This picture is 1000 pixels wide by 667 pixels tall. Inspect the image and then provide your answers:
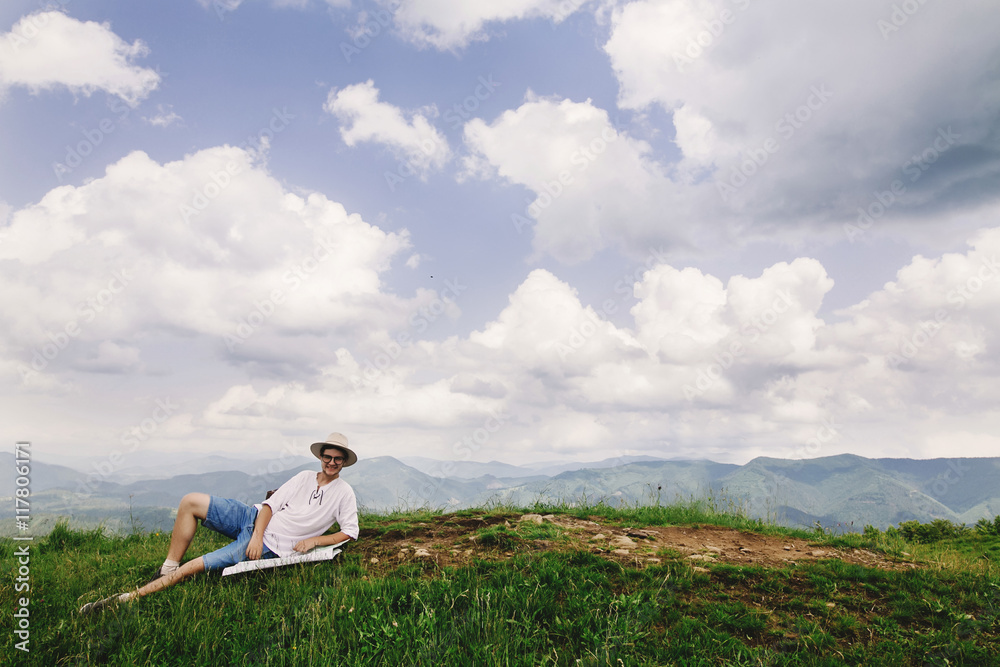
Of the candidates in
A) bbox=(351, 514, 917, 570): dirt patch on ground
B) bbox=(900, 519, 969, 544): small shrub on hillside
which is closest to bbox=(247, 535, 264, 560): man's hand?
bbox=(351, 514, 917, 570): dirt patch on ground

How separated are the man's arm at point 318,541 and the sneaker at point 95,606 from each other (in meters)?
2.12

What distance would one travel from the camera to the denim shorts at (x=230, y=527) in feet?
22.2

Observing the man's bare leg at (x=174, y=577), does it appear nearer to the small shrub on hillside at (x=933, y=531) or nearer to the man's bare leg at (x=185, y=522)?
the man's bare leg at (x=185, y=522)

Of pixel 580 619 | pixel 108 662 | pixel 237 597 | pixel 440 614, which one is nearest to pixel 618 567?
pixel 580 619

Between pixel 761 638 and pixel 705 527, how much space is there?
4592mm

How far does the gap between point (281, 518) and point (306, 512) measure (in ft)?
1.20

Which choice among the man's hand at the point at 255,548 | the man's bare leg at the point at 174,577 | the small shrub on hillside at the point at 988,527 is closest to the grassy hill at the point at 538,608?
the man's bare leg at the point at 174,577

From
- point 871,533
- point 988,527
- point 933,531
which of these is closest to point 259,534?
point 871,533

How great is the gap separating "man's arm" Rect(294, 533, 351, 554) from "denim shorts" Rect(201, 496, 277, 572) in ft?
1.25

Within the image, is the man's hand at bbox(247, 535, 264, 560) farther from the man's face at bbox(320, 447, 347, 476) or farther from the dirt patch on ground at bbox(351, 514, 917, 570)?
the dirt patch on ground at bbox(351, 514, 917, 570)

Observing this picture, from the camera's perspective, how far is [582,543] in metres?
7.47

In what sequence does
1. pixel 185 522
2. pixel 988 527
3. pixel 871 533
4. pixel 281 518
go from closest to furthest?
pixel 185 522 < pixel 281 518 < pixel 871 533 < pixel 988 527

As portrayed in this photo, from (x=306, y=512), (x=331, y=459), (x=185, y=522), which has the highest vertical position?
(x=331, y=459)

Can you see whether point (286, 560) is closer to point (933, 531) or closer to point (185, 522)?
point (185, 522)
